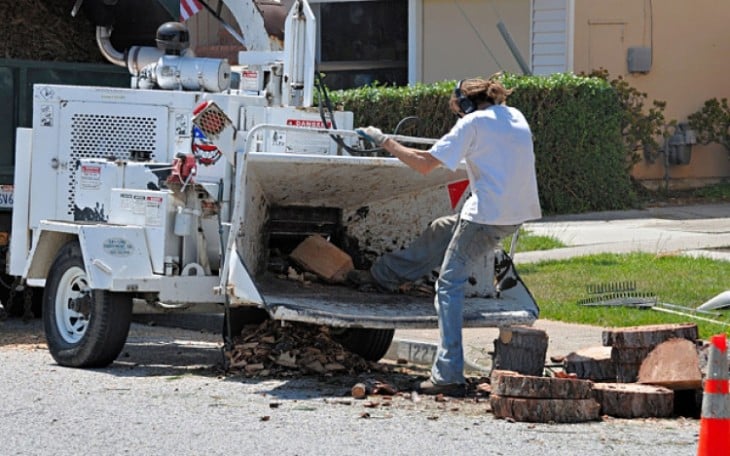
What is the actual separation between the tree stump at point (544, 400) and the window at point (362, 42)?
14870 mm

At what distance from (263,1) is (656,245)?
494 centimetres

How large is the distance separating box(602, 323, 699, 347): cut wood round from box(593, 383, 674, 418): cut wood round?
1.52ft

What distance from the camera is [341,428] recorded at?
7.47m

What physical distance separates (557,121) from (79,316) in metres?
10.0

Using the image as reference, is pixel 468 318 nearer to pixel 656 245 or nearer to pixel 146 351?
pixel 146 351

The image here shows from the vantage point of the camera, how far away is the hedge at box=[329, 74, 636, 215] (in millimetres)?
18297

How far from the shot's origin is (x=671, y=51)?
20.8m

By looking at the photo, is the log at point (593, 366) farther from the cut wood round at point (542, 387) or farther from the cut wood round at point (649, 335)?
the cut wood round at point (542, 387)

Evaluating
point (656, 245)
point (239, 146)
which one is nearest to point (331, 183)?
point (239, 146)

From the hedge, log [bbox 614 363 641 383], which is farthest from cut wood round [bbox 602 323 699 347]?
the hedge

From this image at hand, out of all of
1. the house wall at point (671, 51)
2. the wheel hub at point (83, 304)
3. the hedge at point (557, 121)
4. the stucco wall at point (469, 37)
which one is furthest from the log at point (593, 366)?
the stucco wall at point (469, 37)

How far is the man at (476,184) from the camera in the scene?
8.37 metres

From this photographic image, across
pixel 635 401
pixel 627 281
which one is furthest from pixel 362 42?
pixel 635 401

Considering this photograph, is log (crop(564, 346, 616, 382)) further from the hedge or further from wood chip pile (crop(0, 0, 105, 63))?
the hedge
